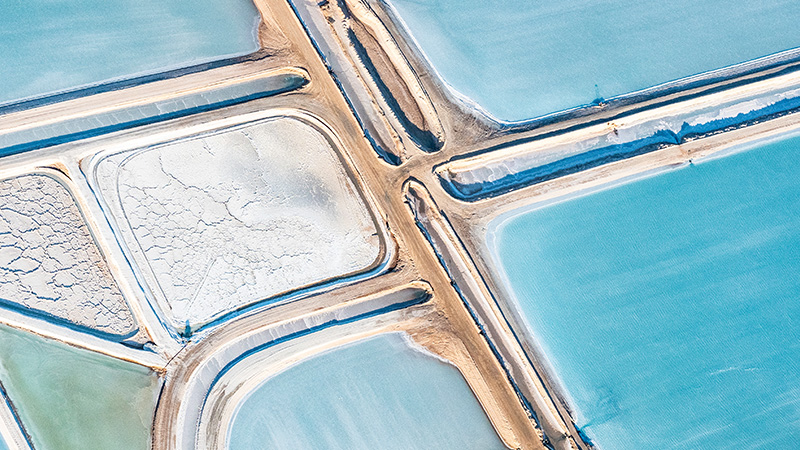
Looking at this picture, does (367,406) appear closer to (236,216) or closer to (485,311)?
(485,311)

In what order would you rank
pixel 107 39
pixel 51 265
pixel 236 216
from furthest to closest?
pixel 107 39
pixel 236 216
pixel 51 265

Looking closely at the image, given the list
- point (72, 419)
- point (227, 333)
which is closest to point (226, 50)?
point (227, 333)

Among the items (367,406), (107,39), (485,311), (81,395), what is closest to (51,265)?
(81,395)

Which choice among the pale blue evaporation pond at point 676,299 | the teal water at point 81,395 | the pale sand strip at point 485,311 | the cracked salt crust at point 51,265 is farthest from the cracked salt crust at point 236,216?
the pale blue evaporation pond at point 676,299

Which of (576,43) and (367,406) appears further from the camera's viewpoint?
(576,43)

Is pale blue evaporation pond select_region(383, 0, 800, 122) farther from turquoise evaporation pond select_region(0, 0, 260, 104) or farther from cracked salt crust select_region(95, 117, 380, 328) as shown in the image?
turquoise evaporation pond select_region(0, 0, 260, 104)

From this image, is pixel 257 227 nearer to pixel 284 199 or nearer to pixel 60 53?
pixel 284 199
